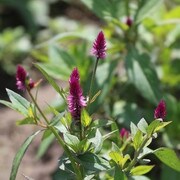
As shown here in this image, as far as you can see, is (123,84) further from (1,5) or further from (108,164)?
(1,5)

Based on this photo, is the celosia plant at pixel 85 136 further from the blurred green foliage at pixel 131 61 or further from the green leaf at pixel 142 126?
the blurred green foliage at pixel 131 61

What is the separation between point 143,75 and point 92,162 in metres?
0.71

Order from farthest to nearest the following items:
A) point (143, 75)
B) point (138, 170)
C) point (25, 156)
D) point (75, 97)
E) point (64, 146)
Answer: point (25, 156) → point (143, 75) → point (138, 170) → point (64, 146) → point (75, 97)

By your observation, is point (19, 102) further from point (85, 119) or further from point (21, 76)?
point (85, 119)

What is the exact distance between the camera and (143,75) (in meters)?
1.94

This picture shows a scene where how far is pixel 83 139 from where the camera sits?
1308 millimetres

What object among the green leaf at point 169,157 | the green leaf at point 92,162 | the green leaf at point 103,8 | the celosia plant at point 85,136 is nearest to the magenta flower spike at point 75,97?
the celosia plant at point 85,136

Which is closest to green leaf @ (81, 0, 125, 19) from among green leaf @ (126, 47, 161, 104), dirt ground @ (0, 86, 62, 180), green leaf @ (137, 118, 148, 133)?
green leaf @ (126, 47, 161, 104)

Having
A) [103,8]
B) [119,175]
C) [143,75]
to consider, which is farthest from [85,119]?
[103,8]

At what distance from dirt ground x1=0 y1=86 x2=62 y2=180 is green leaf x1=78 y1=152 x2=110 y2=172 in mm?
970

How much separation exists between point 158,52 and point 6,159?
845 millimetres

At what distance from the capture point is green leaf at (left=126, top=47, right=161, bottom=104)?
1893 mm

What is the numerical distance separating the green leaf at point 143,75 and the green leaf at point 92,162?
2.00ft

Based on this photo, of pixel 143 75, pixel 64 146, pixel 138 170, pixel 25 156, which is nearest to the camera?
pixel 64 146
